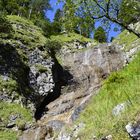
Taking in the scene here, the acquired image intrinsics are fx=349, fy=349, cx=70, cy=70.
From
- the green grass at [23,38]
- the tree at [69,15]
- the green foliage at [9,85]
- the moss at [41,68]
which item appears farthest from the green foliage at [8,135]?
the green grass at [23,38]

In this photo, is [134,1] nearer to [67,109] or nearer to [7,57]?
[67,109]

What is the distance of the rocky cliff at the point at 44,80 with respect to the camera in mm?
38469

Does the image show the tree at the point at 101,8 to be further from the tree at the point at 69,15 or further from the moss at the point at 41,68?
the moss at the point at 41,68

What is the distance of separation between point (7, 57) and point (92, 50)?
18.7m

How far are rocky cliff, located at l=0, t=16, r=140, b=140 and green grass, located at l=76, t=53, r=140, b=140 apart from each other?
58.0 feet

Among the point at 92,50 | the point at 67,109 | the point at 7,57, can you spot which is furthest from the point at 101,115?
the point at 92,50

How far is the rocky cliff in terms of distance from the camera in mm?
38469

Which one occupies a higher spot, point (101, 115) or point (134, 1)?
point (134, 1)

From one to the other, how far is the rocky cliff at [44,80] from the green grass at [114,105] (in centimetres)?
1768

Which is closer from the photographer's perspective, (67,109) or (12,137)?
(12,137)

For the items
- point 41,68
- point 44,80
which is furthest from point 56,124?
point 41,68

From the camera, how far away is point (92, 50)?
6091cm

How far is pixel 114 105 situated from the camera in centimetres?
1543

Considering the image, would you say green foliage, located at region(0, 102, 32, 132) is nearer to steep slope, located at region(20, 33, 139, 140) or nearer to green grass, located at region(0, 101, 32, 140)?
green grass, located at region(0, 101, 32, 140)
